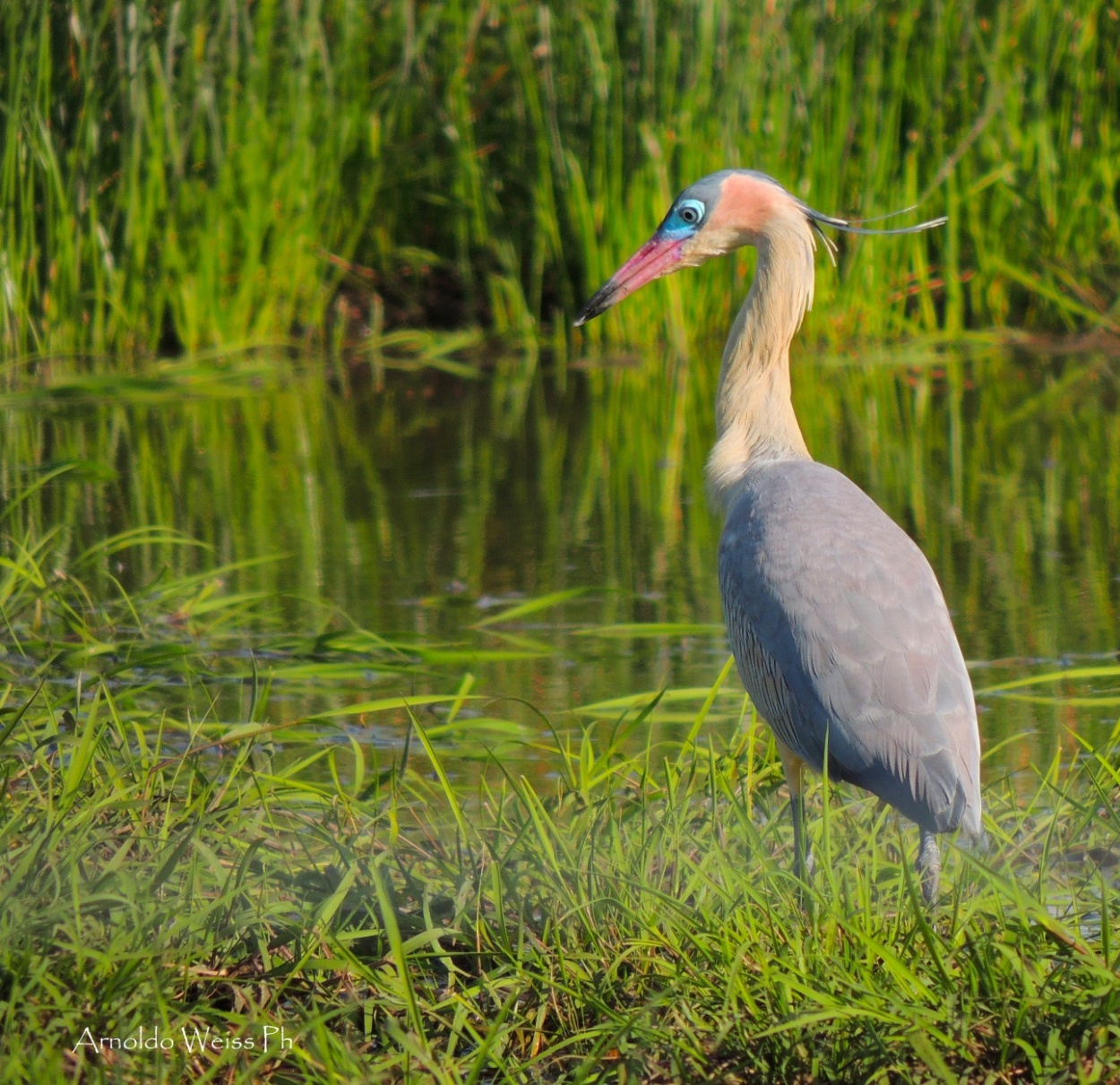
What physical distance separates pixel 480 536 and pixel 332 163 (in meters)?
3.71

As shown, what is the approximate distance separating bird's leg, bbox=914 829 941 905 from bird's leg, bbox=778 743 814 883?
0.18m

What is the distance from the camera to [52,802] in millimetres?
2887

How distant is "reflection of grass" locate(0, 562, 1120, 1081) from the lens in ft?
7.45

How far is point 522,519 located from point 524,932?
335 centimetres

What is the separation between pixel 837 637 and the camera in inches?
114

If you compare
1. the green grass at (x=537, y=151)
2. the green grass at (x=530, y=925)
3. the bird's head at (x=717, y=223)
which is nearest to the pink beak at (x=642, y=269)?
the bird's head at (x=717, y=223)

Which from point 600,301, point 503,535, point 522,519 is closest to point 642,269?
point 600,301

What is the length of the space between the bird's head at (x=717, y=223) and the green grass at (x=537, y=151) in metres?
4.09

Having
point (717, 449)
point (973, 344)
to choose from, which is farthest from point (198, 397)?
point (717, 449)

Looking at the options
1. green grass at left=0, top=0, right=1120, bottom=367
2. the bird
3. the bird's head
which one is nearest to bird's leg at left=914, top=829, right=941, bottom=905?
the bird

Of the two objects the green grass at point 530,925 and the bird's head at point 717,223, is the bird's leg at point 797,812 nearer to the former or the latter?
the green grass at point 530,925

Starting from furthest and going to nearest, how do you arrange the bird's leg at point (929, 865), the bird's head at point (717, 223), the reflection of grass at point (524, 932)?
1. the bird's head at point (717, 223)
2. the bird's leg at point (929, 865)
3. the reflection of grass at point (524, 932)

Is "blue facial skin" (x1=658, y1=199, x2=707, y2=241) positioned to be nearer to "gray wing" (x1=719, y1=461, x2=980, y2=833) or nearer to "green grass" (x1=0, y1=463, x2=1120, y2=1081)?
"gray wing" (x1=719, y1=461, x2=980, y2=833)

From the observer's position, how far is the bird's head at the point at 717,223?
3852 millimetres
